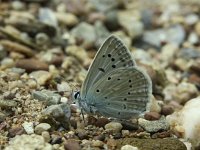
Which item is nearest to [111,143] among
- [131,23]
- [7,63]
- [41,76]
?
[41,76]

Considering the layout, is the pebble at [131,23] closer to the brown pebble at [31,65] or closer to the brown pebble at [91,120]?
the brown pebble at [31,65]

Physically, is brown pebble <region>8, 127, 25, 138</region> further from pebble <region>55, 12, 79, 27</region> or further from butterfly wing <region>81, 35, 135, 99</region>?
pebble <region>55, 12, 79, 27</region>

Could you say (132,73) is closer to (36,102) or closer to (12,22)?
(36,102)

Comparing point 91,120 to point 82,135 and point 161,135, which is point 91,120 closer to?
point 82,135

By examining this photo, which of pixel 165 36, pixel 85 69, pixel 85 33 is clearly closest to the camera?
pixel 85 69

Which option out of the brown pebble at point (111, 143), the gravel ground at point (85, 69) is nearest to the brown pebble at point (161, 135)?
the gravel ground at point (85, 69)

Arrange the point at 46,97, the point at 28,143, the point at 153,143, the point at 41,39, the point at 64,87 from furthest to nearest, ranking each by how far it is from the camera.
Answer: the point at 41,39
the point at 64,87
the point at 46,97
the point at 153,143
the point at 28,143

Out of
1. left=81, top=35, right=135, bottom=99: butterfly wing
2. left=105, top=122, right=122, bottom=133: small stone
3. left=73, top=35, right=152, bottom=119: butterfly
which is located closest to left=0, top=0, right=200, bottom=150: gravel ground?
left=105, top=122, right=122, bottom=133: small stone
